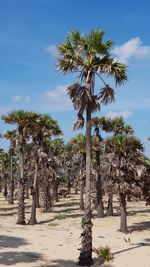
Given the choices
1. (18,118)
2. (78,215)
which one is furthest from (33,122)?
(78,215)

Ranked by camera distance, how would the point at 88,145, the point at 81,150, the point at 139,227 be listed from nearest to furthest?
the point at 88,145, the point at 139,227, the point at 81,150

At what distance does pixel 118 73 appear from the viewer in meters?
21.2

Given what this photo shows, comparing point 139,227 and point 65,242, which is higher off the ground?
point 139,227

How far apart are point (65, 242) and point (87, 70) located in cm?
1240

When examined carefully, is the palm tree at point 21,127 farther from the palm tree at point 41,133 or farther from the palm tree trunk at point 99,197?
the palm tree trunk at point 99,197

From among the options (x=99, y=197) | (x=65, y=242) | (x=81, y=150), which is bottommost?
(x=65, y=242)

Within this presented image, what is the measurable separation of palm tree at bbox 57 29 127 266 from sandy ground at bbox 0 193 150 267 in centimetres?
241

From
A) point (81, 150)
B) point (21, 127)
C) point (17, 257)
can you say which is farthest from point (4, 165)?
point (17, 257)

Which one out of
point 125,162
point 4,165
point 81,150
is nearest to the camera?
point 125,162

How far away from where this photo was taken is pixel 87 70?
21.2 meters

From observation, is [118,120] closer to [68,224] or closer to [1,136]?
[68,224]

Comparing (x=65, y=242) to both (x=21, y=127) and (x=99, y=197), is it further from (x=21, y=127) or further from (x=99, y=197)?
(x=99, y=197)

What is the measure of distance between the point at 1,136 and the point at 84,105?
37165mm

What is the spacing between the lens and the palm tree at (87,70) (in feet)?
68.0
